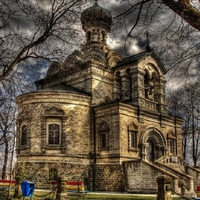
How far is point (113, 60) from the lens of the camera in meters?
31.2

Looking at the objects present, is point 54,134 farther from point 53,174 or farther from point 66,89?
point 66,89

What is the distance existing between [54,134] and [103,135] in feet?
11.9

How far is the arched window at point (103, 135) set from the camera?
25000 millimetres

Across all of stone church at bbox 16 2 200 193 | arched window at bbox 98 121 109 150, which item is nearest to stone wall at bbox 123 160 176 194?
stone church at bbox 16 2 200 193

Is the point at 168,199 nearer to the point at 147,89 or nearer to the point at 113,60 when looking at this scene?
the point at 147,89

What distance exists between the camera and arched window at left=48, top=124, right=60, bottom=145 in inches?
969

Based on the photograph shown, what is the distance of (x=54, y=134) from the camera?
973 inches

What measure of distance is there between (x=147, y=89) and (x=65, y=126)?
869 centimetres

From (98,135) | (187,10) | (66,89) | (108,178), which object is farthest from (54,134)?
(187,10)

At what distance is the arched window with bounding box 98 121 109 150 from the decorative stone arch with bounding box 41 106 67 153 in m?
2.75

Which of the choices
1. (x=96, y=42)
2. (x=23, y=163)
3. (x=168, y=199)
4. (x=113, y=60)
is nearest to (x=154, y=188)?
(x=23, y=163)

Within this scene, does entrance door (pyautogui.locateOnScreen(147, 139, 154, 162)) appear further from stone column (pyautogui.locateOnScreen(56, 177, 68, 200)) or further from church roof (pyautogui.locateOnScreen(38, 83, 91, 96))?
stone column (pyautogui.locateOnScreen(56, 177, 68, 200))

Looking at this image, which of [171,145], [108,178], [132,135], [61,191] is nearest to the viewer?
[61,191]

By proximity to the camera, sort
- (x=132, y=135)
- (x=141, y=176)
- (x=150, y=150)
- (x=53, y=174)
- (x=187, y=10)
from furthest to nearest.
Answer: (x=150, y=150) → (x=132, y=135) → (x=53, y=174) → (x=141, y=176) → (x=187, y=10)
